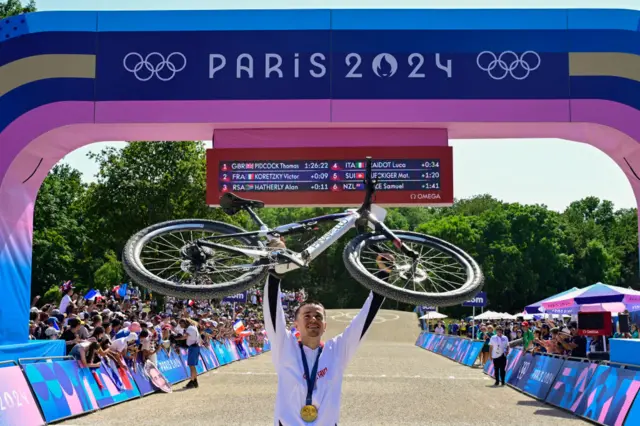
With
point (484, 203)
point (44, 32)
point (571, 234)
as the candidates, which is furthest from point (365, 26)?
point (484, 203)

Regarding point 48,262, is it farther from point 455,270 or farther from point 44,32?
point 455,270

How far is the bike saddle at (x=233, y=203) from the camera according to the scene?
24.3 ft

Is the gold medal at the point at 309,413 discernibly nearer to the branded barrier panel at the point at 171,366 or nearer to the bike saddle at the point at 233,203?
the bike saddle at the point at 233,203

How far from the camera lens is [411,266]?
24.6 ft

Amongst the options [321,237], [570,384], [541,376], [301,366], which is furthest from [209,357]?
[301,366]

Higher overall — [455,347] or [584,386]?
[584,386]

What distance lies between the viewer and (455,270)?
8422 mm

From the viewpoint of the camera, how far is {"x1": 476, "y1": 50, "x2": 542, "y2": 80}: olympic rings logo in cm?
1302

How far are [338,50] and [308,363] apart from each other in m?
8.46

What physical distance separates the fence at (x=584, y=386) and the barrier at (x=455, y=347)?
9.32 meters

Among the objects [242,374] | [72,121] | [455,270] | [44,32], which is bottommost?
[242,374]

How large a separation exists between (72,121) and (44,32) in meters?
1.51

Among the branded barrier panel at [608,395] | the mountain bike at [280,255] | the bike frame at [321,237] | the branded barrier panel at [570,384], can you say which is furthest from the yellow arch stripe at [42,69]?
the branded barrier panel at [570,384]

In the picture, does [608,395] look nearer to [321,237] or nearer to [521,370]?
[521,370]
